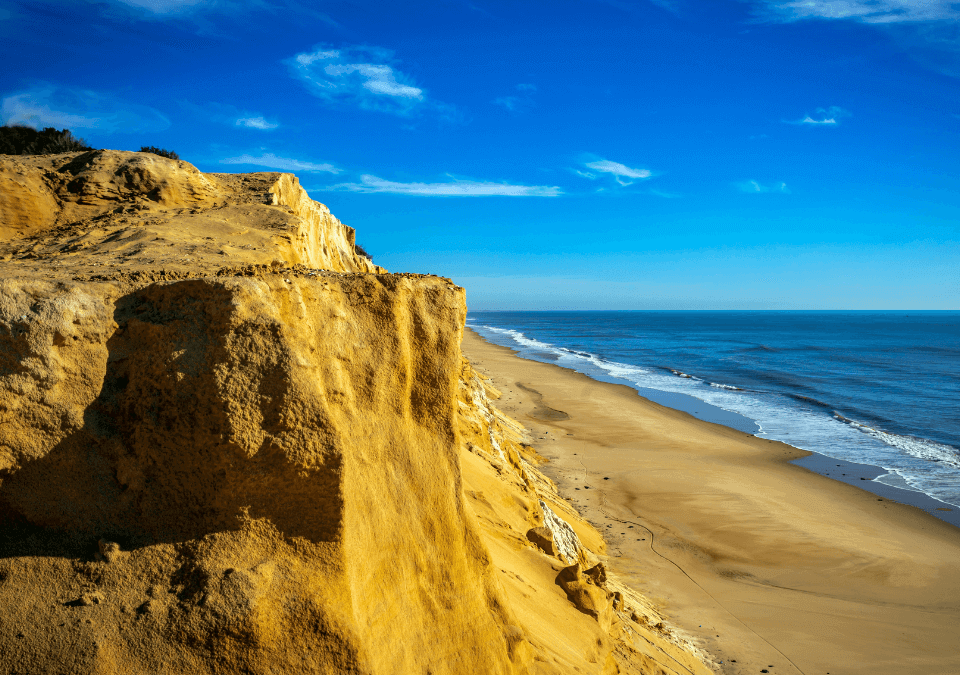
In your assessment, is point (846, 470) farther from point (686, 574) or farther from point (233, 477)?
point (233, 477)

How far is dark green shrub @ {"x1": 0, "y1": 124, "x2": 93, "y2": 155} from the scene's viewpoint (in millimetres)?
12562

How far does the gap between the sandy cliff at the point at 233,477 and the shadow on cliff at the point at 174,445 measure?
0.01 metres

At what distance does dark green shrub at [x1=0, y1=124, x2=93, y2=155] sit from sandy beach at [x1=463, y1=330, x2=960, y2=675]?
14932mm

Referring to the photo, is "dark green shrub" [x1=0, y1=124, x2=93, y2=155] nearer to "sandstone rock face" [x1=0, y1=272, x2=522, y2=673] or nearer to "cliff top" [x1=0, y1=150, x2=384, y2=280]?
"cliff top" [x1=0, y1=150, x2=384, y2=280]

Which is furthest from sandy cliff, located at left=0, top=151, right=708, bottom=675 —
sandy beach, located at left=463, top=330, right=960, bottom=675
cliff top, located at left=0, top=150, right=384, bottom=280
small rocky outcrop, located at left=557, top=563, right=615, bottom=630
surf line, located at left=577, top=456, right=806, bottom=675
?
sandy beach, located at left=463, top=330, right=960, bottom=675

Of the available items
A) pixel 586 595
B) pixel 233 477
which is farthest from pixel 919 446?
pixel 233 477

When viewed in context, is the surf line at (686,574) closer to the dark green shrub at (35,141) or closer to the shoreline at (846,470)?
the shoreline at (846,470)

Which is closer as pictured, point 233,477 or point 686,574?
point 233,477

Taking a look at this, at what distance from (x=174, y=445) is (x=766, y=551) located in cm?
1363

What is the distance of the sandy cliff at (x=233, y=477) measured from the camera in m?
3.40

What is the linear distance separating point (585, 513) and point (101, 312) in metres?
12.5

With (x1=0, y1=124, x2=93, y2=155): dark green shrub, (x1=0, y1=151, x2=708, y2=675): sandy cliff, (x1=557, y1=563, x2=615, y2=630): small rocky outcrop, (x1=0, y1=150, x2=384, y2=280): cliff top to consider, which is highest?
(x1=0, y1=124, x2=93, y2=155): dark green shrub

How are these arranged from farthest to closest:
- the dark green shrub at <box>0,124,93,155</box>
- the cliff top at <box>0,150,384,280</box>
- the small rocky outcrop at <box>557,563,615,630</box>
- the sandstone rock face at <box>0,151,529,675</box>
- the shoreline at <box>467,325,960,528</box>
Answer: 1. the shoreline at <box>467,325,960,528</box>
2. the dark green shrub at <box>0,124,93,155</box>
3. the small rocky outcrop at <box>557,563,615,630</box>
4. the cliff top at <box>0,150,384,280</box>
5. the sandstone rock face at <box>0,151,529,675</box>

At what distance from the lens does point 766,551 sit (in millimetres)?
13094
